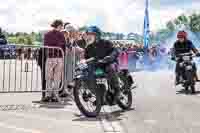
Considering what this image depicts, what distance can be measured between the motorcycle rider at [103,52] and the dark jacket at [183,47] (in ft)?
16.0

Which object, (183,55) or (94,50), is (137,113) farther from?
(183,55)

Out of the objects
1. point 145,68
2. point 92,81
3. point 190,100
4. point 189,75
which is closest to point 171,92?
point 189,75

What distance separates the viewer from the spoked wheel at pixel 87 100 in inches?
379

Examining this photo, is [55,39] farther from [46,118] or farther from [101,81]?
[46,118]

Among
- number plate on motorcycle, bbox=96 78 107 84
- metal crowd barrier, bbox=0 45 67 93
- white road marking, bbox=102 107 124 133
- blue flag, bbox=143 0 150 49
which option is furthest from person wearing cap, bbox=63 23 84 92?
blue flag, bbox=143 0 150 49

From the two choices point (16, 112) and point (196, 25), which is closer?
point (16, 112)

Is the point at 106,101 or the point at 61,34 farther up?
the point at 61,34

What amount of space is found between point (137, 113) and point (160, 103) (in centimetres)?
178

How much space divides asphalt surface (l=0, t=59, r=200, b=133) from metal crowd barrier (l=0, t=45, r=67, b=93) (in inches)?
18.6

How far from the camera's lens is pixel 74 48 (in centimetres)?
1335

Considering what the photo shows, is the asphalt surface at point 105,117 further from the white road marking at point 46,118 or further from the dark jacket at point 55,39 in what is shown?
the dark jacket at point 55,39

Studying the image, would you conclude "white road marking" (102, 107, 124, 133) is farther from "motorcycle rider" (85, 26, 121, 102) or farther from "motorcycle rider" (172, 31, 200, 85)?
"motorcycle rider" (172, 31, 200, 85)

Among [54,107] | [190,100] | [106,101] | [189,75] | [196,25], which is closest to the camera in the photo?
[106,101]

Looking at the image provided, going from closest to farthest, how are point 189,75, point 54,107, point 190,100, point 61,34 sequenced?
point 54,107, point 61,34, point 190,100, point 189,75
